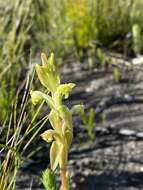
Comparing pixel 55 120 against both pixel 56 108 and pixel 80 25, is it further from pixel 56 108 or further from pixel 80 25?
pixel 80 25

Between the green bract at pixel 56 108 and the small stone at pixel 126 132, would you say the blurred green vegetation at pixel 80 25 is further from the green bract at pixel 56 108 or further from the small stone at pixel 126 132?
the green bract at pixel 56 108

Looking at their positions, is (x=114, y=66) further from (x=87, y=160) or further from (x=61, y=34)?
(x=87, y=160)

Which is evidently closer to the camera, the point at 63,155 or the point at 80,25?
the point at 63,155

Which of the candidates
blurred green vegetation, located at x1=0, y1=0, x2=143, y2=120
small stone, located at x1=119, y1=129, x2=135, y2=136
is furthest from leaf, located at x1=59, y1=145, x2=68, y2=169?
blurred green vegetation, located at x1=0, y1=0, x2=143, y2=120

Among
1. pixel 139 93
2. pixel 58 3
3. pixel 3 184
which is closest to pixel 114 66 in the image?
pixel 139 93

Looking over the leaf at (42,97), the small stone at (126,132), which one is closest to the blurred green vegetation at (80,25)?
the small stone at (126,132)

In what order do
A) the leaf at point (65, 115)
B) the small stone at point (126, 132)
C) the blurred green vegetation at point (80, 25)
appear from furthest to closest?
1. the blurred green vegetation at point (80, 25)
2. the small stone at point (126, 132)
3. the leaf at point (65, 115)

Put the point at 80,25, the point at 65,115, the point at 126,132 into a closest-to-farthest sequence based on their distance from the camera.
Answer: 1. the point at 65,115
2. the point at 126,132
3. the point at 80,25

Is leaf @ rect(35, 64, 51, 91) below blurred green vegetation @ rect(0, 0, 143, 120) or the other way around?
below

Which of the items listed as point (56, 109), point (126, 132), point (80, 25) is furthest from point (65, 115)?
point (80, 25)

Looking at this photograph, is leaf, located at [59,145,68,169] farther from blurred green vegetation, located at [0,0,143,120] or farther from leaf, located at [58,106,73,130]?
blurred green vegetation, located at [0,0,143,120]

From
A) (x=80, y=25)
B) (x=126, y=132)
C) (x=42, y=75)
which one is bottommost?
(x=42, y=75)
